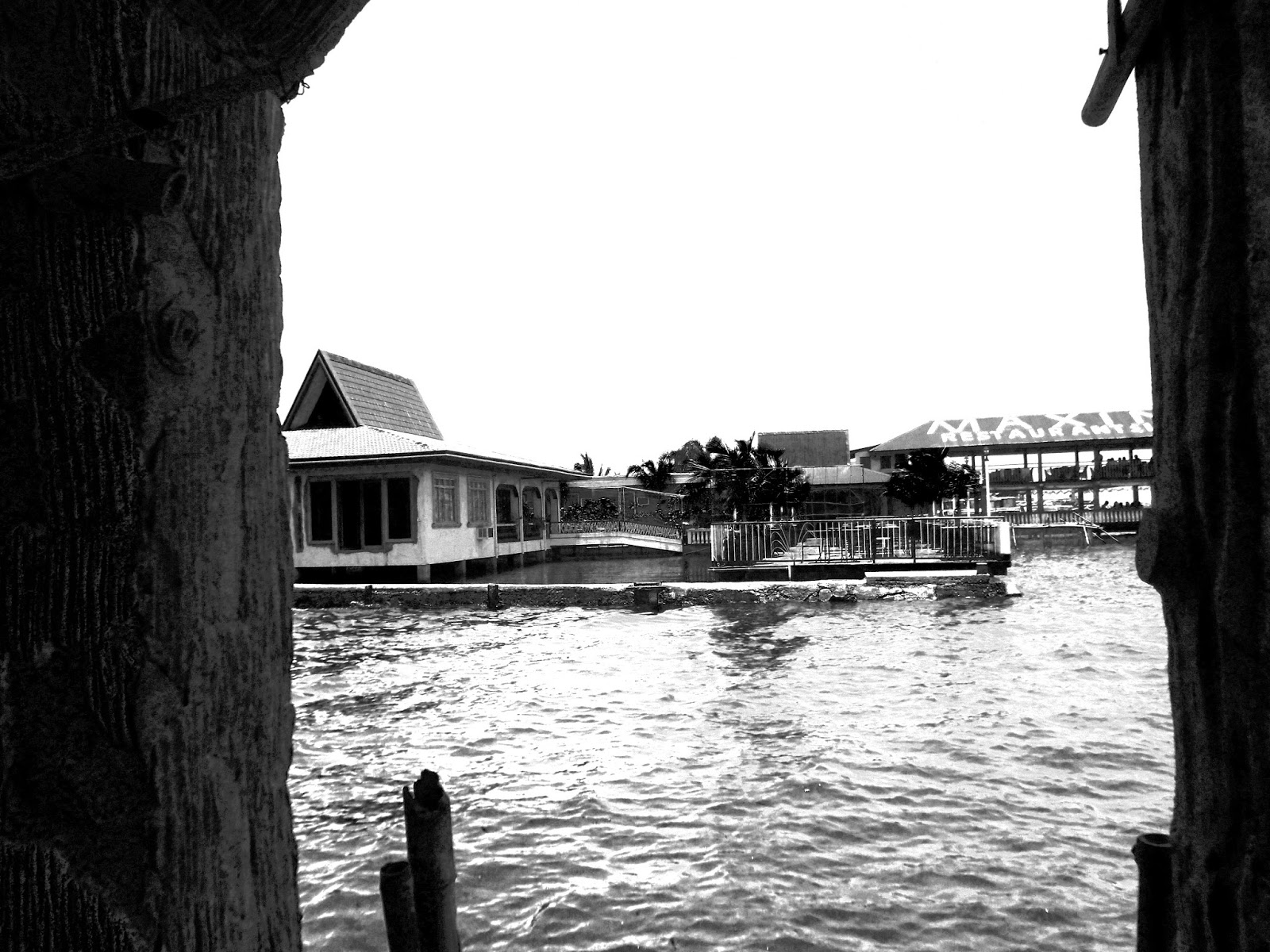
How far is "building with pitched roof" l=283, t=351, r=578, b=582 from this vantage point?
20.2m

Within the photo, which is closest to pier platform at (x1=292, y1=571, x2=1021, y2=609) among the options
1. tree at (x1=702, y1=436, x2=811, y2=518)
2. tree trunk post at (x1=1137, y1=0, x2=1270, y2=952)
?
tree at (x1=702, y1=436, x2=811, y2=518)

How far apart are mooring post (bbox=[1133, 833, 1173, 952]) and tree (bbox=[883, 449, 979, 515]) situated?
2300 centimetres

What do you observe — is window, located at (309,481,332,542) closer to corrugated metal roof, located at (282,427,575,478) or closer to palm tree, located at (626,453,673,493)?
corrugated metal roof, located at (282,427,575,478)

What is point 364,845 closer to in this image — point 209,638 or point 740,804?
point 740,804

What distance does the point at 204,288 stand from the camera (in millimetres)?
1308

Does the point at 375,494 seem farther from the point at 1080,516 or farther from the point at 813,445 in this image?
the point at 813,445

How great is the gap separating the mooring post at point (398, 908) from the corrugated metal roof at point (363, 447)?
1730cm

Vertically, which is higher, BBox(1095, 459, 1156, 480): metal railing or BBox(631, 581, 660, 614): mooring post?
BBox(1095, 459, 1156, 480): metal railing

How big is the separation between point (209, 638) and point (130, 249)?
22.8 inches

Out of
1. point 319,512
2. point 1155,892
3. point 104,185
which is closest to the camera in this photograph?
point 104,185

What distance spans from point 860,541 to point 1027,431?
19.9m

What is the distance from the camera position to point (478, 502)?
23.5 m

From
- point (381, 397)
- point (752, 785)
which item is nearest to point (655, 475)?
point (381, 397)

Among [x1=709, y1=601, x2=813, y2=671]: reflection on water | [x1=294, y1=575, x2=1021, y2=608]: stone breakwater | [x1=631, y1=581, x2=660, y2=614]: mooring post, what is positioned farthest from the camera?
[x1=294, y1=575, x2=1021, y2=608]: stone breakwater
